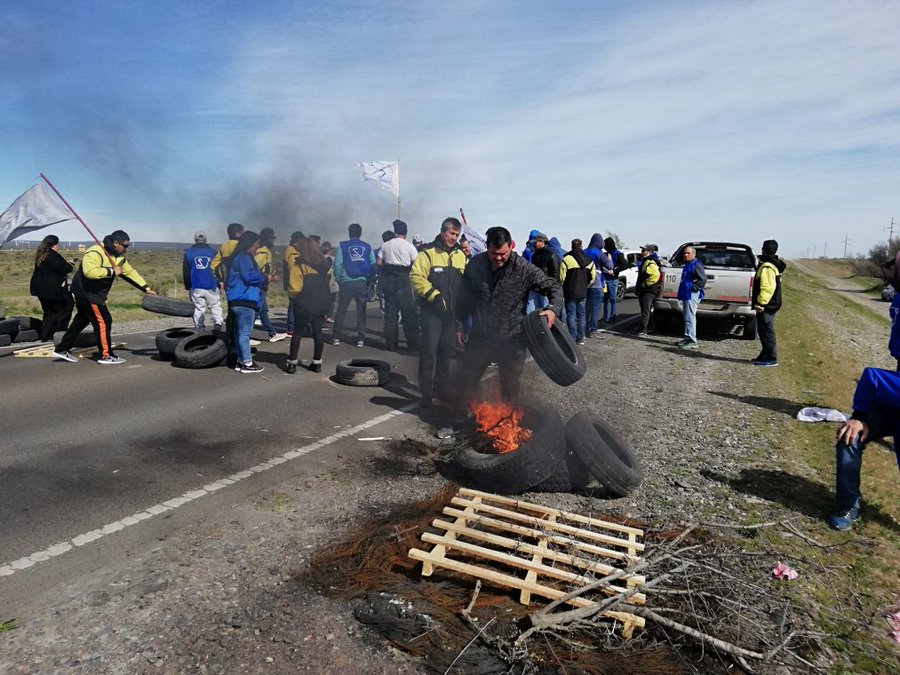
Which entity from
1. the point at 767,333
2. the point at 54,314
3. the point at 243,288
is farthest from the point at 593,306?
the point at 54,314

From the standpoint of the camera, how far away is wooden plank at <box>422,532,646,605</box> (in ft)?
10.0

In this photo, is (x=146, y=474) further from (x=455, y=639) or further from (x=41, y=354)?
(x=41, y=354)

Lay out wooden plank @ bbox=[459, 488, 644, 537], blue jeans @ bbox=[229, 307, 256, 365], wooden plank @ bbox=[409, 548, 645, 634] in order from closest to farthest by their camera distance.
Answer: wooden plank @ bbox=[409, 548, 645, 634] < wooden plank @ bbox=[459, 488, 644, 537] < blue jeans @ bbox=[229, 307, 256, 365]

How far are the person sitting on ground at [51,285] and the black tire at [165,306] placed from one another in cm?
130

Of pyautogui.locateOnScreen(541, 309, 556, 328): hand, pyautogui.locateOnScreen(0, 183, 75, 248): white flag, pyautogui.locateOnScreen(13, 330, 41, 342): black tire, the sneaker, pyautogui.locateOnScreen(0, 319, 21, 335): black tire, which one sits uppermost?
pyautogui.locateOnScreen(0, 183, 75, 248): white flag

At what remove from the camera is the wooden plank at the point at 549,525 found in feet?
11.7

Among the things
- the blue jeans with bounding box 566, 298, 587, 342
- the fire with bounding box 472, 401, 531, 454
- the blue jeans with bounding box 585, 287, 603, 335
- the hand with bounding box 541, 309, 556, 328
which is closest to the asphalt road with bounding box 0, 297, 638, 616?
the fire with bounding box 472, 401, 531, 454

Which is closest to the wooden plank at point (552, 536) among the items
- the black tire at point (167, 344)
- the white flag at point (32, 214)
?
the black tire at point (167, 344)

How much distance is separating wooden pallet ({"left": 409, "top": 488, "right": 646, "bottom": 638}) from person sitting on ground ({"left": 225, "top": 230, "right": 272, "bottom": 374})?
5.23 metres

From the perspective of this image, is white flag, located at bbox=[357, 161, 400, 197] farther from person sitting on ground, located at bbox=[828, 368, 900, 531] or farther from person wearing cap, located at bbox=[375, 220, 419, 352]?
person sitting on ground, located at bbox=[828, 368, 900, 531]

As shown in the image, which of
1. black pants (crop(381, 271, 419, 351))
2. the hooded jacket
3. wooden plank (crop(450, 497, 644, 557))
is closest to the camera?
wooden plank (crop(450, 497, 644, 557))

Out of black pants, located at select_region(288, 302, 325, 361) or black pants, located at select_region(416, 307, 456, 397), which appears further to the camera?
black pants, located at select_region(288, 302, 325, 361)

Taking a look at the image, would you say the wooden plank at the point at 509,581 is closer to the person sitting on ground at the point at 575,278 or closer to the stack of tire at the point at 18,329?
the person sitting on ground at the point at 575,278

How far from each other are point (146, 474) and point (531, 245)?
784cm
